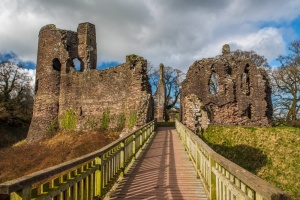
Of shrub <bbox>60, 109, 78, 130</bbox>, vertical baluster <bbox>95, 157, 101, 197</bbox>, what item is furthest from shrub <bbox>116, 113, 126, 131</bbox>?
vertical baluster <bbox>95, 157, 101, 197</bbox>

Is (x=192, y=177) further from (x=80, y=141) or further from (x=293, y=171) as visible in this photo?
(x=80, y=141)

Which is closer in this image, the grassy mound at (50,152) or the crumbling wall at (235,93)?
the grassy mound at (50,152)

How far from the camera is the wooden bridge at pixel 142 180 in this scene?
2.64 m

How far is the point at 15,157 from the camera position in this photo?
19.8m

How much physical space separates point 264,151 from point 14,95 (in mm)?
31921

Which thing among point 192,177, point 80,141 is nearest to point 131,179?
point 192,177

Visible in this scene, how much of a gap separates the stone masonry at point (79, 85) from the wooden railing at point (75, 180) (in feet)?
46.6

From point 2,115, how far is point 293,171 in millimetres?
28684

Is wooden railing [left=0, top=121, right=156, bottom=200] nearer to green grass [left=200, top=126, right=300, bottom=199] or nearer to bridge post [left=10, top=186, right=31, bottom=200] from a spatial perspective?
bridge post [left=10, top=186, right=31, bottom=200]

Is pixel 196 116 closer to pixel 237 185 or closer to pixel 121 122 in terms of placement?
pixel 121 122

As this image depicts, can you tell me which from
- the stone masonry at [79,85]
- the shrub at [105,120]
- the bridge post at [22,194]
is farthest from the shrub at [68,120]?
the bridge post at [22,194]

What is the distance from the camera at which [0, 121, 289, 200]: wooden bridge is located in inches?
104

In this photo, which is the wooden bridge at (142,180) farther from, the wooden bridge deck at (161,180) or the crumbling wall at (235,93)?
the crumbling wall at (235,93)

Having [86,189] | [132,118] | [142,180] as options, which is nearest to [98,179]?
[86,189]
